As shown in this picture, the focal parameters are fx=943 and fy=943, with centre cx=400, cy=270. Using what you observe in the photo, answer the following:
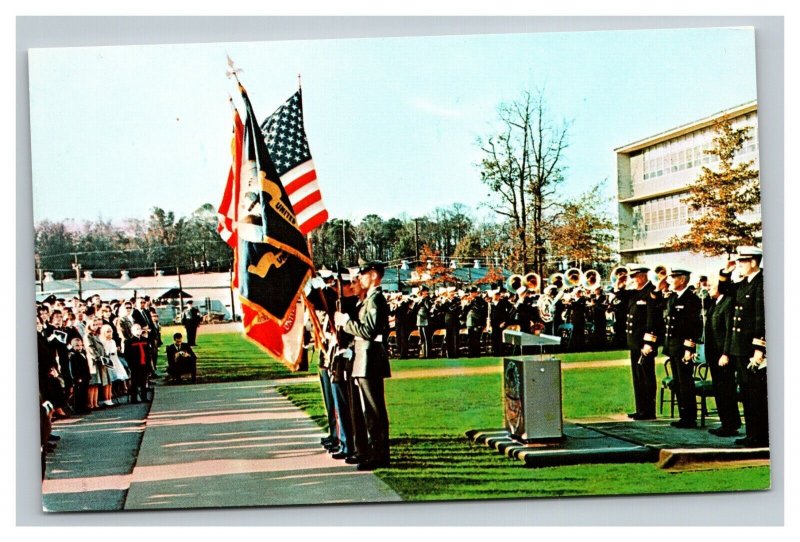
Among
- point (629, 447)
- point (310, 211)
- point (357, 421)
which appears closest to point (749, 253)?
point (629, 447)

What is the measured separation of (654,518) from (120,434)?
14.6ft

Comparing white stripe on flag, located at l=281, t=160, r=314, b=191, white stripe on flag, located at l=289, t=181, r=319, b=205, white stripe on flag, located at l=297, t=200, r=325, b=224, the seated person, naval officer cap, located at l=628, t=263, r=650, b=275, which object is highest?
white stripe on flag, located at l=281, t=160, r=314, b=191

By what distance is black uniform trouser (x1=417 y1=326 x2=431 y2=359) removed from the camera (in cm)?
784

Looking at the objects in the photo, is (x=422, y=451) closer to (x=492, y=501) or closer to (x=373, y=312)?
(x=492, y=501)

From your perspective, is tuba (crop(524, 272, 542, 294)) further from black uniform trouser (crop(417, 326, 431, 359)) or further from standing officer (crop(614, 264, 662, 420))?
black uniform trouser (crop(417, 326, 431, 359))

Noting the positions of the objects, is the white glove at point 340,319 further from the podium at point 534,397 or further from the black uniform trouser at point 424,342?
the podium at point 534,397

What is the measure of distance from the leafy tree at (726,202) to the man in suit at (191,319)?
396 centimetres

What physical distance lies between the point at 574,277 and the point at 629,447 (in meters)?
1.46

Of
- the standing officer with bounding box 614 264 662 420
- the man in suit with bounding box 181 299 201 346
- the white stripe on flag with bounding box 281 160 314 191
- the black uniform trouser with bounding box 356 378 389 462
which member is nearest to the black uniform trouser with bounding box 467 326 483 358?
the black uniform trouser with bounding box 356 378 389 462

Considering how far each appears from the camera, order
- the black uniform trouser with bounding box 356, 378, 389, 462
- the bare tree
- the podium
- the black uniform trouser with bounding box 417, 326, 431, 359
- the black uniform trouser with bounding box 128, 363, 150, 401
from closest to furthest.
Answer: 1. the podium
2. the black uniform trouser with bounding box 356, 378, 389, 462
3. the bare tree
4. the black uniform trouser with bounding box 417, 326, 431, 359
5. the black uniform trouser with bounding box 128, 363, 150, 401

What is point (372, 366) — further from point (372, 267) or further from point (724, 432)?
point (724, 432)

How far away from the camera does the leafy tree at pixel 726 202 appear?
7.79 meters

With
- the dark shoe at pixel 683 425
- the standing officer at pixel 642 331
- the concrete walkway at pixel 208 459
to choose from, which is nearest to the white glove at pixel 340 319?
the concrete walkway at pixel 208 459

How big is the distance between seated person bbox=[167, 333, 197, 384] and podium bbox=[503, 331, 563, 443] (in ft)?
8.57
